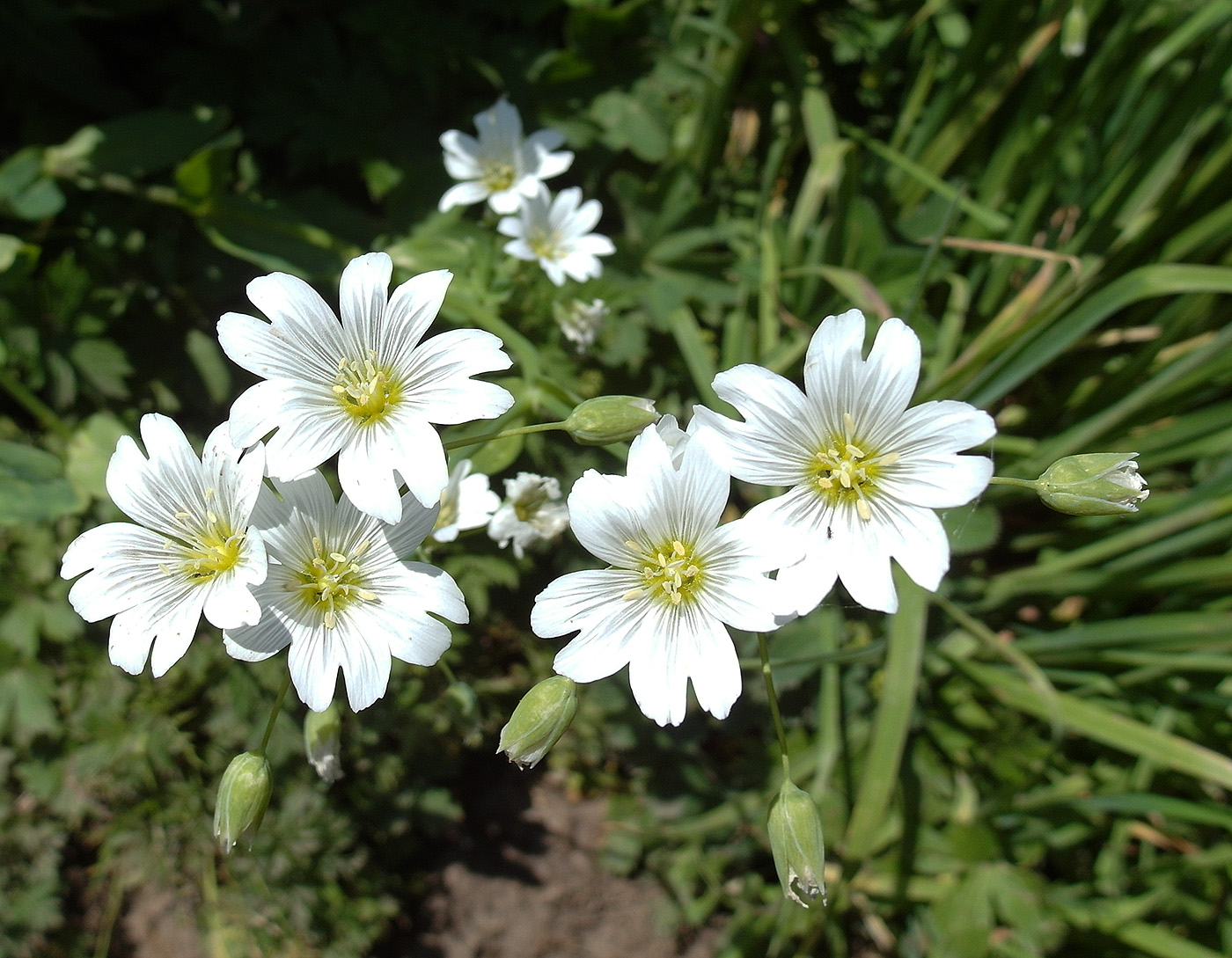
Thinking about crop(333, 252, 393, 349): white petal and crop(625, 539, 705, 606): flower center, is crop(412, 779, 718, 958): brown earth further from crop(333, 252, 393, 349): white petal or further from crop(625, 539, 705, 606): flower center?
crop(333, 252, 393, 349): white petal

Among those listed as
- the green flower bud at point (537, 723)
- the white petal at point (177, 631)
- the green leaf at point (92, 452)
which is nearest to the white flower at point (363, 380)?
the white petal at point (177, 631)

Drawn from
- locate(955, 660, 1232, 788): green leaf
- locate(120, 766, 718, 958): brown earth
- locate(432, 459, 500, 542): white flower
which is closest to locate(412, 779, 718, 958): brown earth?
locate(120, 766, 718, 958): brown earth

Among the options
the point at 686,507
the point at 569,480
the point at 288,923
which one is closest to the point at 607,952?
the point at 288,923

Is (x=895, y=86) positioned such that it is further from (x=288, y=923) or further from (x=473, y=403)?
(x=288, y=923)

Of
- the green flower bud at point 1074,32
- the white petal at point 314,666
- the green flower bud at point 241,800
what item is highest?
the green flower bud at point 1074,32

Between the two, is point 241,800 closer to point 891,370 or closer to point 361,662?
point 361,662

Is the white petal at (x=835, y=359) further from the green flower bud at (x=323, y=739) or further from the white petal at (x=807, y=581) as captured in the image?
the green flower bud at (x=323, y=739)
